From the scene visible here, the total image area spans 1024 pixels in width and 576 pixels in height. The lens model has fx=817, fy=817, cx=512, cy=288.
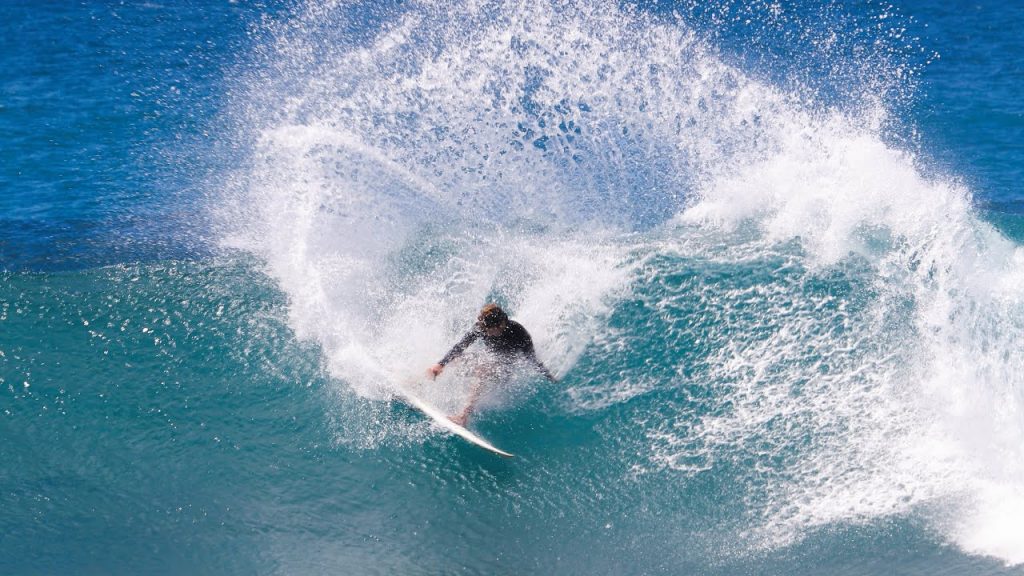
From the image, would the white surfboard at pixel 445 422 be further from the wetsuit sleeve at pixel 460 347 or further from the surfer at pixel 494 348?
the wetsuit sleeve at pixel 460 347

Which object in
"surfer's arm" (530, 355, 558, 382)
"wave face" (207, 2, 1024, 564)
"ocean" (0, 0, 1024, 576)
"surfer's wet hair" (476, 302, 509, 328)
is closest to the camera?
"ocean" (0, 0, 1024, 576)

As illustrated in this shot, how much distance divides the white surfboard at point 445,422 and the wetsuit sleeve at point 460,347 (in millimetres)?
500

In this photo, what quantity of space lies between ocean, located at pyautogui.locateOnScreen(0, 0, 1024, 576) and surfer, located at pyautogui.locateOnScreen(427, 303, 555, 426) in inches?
9.3

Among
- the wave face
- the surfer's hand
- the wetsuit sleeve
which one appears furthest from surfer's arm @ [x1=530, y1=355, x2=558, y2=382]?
the surfer's hand

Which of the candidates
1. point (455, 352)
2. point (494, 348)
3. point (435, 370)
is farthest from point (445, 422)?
point (494, 348)

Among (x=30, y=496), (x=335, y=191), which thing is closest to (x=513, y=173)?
(x=335, y=191)

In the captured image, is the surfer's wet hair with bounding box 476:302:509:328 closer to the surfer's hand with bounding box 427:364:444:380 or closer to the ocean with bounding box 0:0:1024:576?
the surfer's hand with bounding box 427:364:444:380

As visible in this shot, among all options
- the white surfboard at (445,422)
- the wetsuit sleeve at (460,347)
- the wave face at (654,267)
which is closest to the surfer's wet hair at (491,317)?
the wetsuit sleeve at (460,347)

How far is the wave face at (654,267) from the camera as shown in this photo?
837cm

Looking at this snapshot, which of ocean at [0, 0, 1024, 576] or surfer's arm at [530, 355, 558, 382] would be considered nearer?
ocean at [0, 0, 1024, 576]

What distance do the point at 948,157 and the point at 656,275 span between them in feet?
29.2

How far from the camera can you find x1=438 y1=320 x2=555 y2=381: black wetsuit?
8977 millimetres

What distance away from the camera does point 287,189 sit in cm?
1224

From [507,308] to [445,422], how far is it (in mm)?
2304
